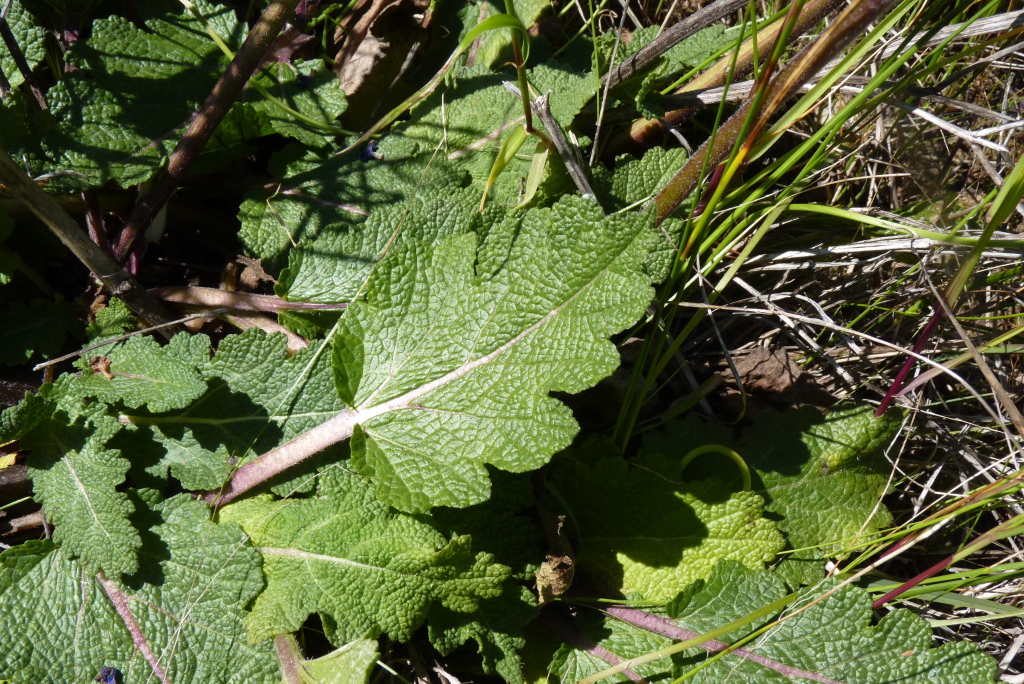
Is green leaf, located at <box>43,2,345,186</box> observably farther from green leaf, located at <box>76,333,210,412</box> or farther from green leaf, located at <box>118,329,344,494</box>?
green leaf, located at <box>118,329,344,494</box>

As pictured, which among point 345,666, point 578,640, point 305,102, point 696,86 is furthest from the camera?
point 696,86

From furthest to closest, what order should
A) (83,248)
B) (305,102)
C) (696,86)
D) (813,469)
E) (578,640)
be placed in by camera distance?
(696,86) < (305,102) < (813,469) < (578,640) < (83,248)

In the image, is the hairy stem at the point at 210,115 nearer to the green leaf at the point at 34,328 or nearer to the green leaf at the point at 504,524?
the green leaf at the point at 34,328

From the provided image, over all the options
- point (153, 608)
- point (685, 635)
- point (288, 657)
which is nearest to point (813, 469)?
point (685, 635)

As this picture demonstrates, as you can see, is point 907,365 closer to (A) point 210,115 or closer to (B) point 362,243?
(B) point 362,243

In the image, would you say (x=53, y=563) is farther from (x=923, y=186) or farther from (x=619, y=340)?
(x=923, y=186)
